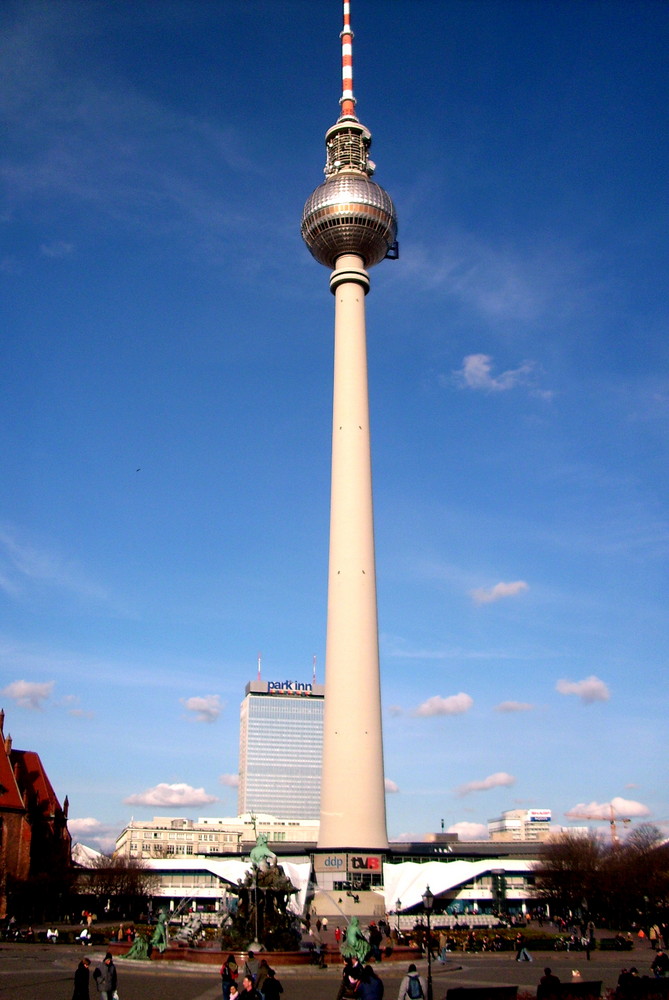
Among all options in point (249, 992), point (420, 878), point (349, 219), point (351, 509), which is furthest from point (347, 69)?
point (249, 992)

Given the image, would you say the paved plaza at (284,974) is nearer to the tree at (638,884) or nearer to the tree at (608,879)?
the tree at (638,884)

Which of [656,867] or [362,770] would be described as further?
[656,867]

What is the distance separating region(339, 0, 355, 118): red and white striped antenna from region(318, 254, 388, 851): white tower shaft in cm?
2809

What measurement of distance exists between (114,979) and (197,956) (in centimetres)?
1789

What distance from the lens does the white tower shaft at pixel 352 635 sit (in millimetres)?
72250

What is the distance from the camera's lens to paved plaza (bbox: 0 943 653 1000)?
30547 millimetres

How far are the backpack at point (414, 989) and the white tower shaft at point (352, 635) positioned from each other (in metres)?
52.6

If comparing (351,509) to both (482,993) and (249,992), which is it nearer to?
(482,993)

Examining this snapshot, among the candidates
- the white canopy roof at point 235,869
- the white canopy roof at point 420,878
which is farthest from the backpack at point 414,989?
the white canopy roof at point 420,878

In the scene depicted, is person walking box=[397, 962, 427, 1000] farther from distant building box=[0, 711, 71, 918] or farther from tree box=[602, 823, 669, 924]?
distant building box=[0, 711, 71, 918]

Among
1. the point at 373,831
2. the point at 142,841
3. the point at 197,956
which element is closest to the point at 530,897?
the point at 373,831

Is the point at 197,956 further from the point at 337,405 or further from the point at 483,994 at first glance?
the point at 337,405

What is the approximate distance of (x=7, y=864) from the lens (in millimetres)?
83625

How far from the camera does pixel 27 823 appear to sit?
8944cm
